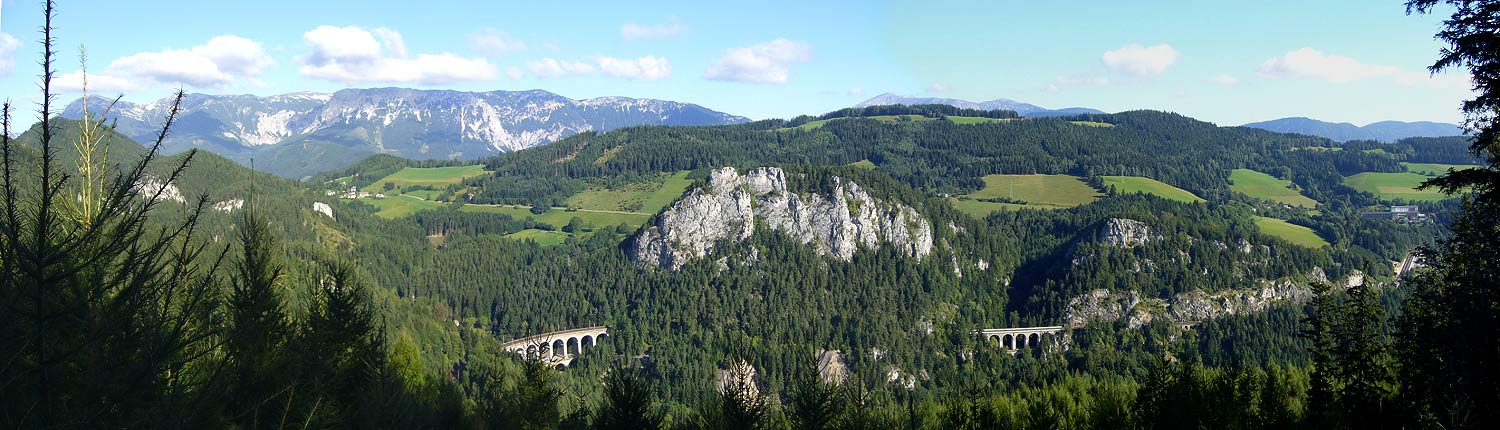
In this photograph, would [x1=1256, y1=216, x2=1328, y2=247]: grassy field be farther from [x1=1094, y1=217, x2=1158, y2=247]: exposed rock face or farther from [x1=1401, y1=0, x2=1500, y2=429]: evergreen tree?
[x1=1401, y1=0, x2=1500, y2=429]: evergreen tree

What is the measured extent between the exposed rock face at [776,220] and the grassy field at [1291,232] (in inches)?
2558

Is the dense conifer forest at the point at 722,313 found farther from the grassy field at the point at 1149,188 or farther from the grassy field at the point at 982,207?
the grassy field at the point at 982,207

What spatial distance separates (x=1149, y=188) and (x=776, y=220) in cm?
10004

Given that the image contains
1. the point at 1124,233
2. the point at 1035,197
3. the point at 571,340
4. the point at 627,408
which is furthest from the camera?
the point at 1035,197

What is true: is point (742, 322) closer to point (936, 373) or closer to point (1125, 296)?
point (936, 373)

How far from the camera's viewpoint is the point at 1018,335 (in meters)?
120

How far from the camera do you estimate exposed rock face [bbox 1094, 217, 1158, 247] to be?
133 meters

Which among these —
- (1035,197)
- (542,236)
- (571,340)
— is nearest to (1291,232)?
(1035,197)

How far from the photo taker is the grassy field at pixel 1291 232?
143000 millimetres

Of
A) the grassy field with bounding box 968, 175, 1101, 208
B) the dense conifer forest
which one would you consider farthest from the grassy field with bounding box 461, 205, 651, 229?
the grassy field with bounding box 968, 175, 1101, 208

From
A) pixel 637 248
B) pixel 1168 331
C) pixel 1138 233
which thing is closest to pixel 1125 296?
pixel 1168 331

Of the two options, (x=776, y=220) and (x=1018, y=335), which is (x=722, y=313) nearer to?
(x=776, y=220)

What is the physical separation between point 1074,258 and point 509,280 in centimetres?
9522

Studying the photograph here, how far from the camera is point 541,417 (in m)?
25.0
